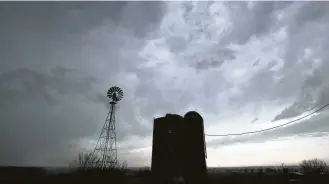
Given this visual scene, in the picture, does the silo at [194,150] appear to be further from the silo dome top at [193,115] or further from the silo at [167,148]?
the silo at [167,148]

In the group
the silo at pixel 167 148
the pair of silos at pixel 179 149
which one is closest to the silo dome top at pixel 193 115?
the pair of silos at pixel 179 149

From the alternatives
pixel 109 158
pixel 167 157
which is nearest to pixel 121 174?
pixel 109 158

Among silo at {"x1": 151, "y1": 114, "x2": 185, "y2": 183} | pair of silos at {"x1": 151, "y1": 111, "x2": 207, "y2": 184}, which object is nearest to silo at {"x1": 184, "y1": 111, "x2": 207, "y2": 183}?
pair of silos at {"x1": 151, "y1": 111, "x2": 207, "y2": 184}

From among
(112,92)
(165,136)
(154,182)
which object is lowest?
(154,182)

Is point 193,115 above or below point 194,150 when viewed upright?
above

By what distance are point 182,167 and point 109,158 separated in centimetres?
1088

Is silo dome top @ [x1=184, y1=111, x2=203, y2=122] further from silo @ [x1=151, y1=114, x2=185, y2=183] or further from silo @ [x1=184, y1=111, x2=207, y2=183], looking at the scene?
silo @ [x1=151, y1=114, x2=185, y2=183]

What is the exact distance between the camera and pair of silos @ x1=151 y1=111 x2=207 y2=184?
83.7ft

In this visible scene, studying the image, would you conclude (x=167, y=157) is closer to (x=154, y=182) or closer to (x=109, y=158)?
(x=154, y=182)

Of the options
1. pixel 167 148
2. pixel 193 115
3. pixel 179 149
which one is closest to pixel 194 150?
pixel 179 149

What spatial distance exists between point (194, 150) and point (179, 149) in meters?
1.53

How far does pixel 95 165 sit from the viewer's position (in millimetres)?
30875

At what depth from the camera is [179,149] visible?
26.2 metres

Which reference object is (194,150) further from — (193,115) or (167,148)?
(193,115)
